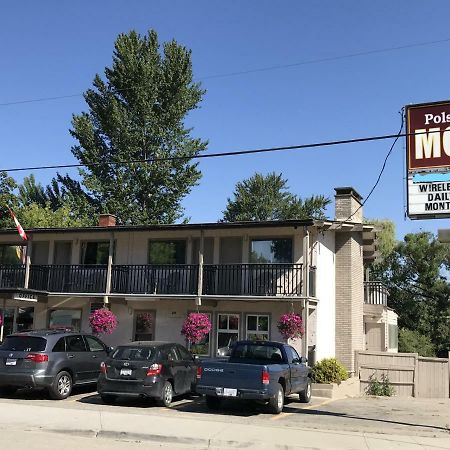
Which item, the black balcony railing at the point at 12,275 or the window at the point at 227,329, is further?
the black balcony railing at the point at 12,275

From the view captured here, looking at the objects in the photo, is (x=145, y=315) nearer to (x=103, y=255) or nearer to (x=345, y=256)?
(x=103, y=255)

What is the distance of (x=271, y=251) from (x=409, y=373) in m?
6.90

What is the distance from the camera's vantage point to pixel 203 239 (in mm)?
22766

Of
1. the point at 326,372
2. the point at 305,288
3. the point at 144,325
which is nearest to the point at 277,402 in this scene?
the point at 326,372

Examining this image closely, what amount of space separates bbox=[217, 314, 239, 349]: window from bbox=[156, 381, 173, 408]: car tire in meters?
8.04

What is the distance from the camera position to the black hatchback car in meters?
13.9

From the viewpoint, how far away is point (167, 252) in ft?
79.5

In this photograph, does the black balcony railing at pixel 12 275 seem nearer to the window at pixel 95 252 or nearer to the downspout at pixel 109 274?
the window at pixel 95 252

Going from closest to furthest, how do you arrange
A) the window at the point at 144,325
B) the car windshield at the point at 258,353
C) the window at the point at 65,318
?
the car windshield at the point at 258,353 < the window at the point at 144,325 < the window at the point at 65,318

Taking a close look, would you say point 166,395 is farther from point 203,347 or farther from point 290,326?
point 203,347

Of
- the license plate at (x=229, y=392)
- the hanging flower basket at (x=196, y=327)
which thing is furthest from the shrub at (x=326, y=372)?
the license plate at (x=229, y=392)

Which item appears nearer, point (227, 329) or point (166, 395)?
point (166, 395)

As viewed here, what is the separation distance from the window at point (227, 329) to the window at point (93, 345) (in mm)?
Answer: 6441

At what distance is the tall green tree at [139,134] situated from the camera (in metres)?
41.3
